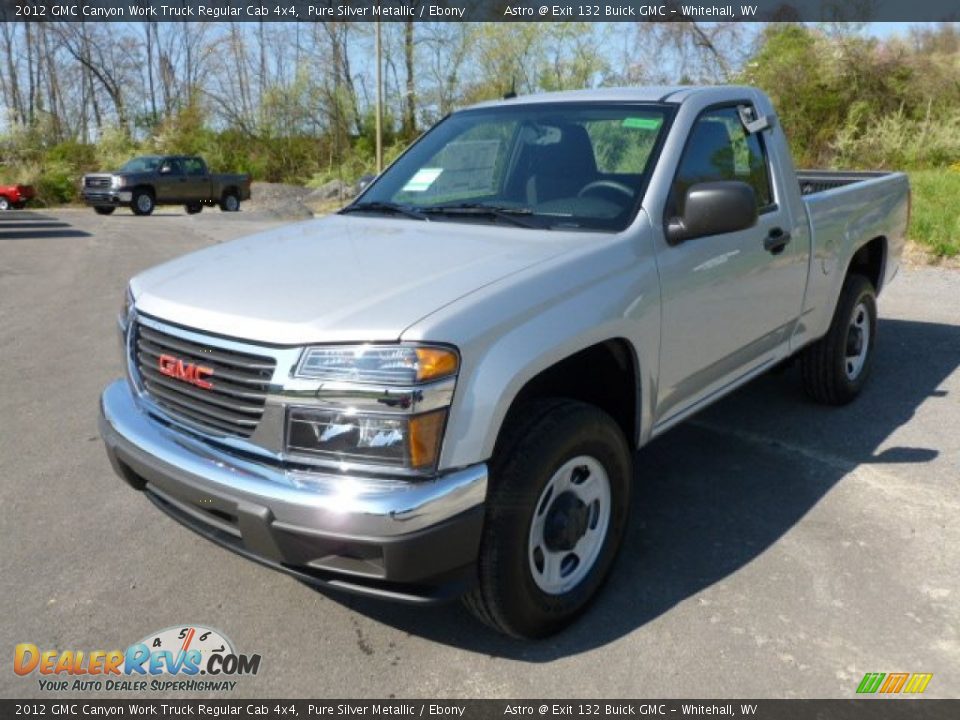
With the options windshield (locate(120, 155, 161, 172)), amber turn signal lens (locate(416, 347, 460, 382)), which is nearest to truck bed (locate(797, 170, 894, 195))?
amber turn signal lens (locate(416, 347, 460, 382))

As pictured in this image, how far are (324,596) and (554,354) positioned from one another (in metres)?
1.34

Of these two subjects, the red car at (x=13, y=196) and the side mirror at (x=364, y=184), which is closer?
the side mirror at (x=364, y=184)

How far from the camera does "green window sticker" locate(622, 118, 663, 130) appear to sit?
3516mm

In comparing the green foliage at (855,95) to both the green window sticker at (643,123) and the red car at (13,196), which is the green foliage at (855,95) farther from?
the red car at (13,196)

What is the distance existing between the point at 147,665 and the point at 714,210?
2.56 metres

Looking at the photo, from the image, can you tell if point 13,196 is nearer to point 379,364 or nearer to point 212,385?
point 212,385

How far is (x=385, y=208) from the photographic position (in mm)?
3861

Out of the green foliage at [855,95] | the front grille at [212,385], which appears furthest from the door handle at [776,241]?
the green foliage at [855,95]

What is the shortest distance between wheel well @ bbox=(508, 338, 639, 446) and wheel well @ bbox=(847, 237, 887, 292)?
2.73 m

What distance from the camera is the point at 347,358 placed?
2.33 meters

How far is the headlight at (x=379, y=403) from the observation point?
2.28m

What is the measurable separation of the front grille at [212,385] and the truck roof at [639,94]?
2184 mm


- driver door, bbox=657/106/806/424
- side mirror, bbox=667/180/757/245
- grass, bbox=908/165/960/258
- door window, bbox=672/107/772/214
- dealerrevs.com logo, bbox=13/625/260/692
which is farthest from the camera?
grass, bbox=908/165/960/258

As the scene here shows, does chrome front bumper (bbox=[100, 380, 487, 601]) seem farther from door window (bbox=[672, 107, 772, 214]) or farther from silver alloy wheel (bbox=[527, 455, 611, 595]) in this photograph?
door window (bbox=[672, 107, 772, 214])
